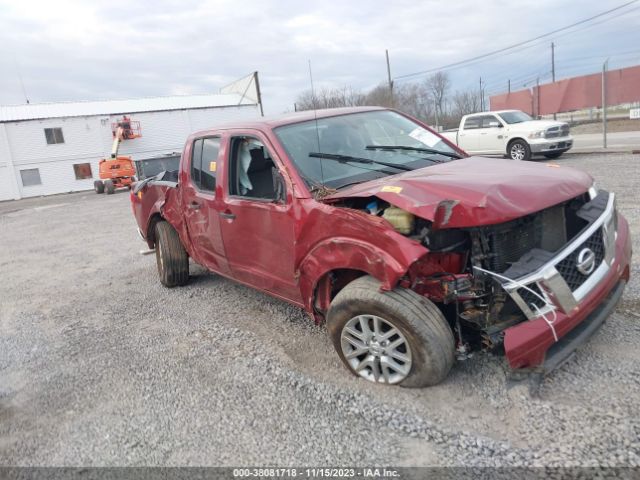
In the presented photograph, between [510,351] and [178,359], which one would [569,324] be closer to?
[510,351]

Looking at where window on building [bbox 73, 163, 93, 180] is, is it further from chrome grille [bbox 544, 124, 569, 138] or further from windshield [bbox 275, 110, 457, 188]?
windshield [bbox 275, 110, 457, 188]

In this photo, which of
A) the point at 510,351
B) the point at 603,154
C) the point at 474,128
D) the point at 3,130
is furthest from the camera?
the point at 3,130

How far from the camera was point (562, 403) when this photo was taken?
9.01ft

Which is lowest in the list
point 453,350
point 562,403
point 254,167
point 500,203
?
point 562,403

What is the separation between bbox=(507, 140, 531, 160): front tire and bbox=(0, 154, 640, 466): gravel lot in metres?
10.8

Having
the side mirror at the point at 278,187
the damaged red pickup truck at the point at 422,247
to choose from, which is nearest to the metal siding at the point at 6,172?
the damaged red pickup truck at the point at 422,247

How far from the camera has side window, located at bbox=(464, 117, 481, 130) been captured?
15.9 m

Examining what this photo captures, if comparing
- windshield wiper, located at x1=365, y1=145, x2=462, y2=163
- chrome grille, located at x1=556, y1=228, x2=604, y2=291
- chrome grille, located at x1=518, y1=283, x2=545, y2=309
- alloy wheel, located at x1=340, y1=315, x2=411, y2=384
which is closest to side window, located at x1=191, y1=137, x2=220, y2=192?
windshield wiper, located at x1=365, y1=145, x2=462, y2=163

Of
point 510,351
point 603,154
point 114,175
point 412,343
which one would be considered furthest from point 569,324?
point 114,175

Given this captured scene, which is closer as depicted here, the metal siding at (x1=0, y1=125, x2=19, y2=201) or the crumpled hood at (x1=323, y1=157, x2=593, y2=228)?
the crumpled hood at (x1=323, y1=157, x2=593, y2=228)

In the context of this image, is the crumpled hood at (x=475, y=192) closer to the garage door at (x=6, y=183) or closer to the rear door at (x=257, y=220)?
the rear door at (x=257, y=220)

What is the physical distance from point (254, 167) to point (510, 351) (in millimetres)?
2431

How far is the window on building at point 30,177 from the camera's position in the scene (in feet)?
106

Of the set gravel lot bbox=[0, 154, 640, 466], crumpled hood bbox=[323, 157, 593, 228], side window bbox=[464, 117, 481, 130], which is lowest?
gravel lot bbox=[0, 154, 640, 466]
